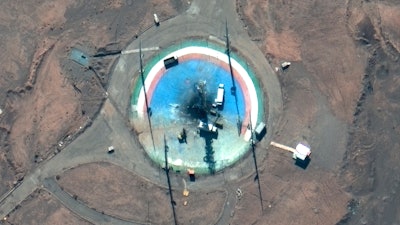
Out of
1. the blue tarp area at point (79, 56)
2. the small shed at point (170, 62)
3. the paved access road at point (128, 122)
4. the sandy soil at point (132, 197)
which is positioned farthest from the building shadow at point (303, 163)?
the blue tarp area at point (79, 56)

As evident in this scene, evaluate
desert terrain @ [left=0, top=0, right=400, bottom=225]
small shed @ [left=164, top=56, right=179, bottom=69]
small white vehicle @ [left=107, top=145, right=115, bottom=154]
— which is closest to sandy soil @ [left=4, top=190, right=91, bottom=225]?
desert terrain @ [left=0, top=0, right=400, bottom=225]

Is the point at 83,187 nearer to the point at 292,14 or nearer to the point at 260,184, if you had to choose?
the point at 260,184

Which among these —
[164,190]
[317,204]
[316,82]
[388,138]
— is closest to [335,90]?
[316,82]

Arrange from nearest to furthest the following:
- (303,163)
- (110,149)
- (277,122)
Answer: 1. (303,163)
2. (277,122)
3. (110,149)

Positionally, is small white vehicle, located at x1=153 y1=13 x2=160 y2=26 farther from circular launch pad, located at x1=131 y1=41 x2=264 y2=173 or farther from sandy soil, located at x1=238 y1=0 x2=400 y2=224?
sandy soil, located at x1=238 y1=0 x2=400 y2=224

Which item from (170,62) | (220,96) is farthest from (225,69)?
(170,62)

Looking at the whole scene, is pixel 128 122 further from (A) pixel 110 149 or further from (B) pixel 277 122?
(B) pixel 277 122

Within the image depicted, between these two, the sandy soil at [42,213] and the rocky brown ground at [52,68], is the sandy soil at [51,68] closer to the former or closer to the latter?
the rocky brown ground at [52,68]
